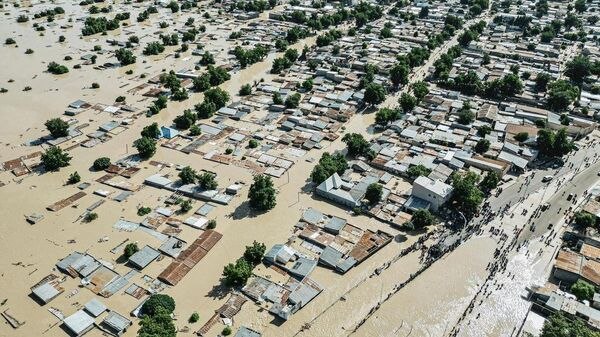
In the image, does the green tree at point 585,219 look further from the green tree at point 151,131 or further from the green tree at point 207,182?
the green tree at point 151,131

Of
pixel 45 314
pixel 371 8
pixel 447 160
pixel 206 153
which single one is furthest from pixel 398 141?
pixel 371 8

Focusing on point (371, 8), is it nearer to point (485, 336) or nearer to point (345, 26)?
point (345, 26)

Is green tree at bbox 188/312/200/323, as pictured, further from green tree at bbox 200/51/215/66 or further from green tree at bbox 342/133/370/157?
green tree at bbox 200/51/215/66

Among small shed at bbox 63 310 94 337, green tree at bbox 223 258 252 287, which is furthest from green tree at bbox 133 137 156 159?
small shed at bbox 63 310 94 337

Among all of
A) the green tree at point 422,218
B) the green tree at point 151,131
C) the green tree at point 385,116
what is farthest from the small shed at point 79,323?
the green tree at point 385,116

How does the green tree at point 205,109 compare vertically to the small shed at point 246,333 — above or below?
above
